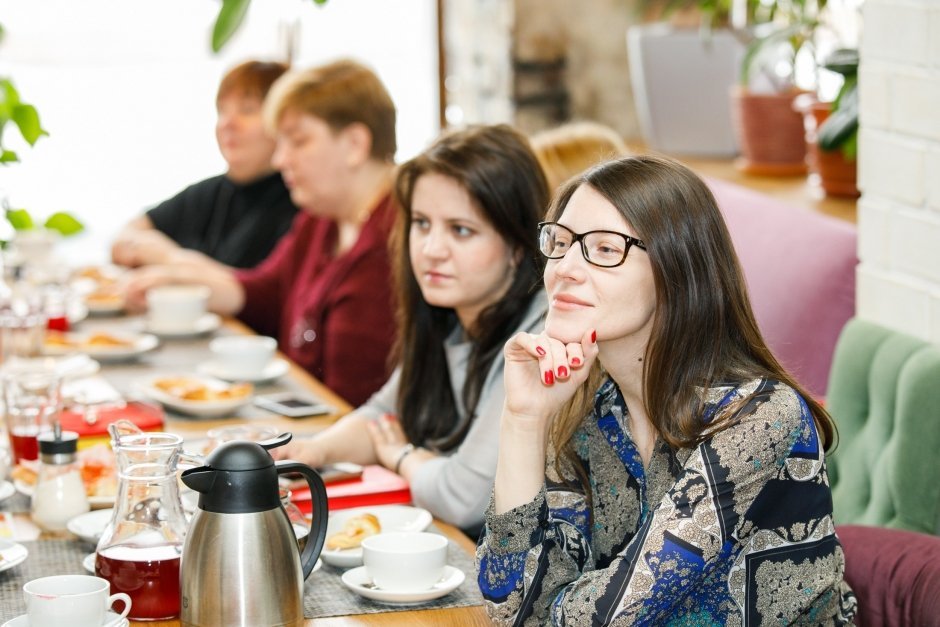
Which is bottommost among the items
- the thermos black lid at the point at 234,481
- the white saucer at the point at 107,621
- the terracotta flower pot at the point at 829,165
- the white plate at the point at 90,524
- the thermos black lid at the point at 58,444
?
the white plate at the point at 90,524

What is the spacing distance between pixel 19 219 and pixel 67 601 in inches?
30.7

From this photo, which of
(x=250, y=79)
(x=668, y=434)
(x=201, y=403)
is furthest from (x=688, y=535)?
(x=250, y=79)

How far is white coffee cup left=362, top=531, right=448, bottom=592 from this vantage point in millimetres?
1413

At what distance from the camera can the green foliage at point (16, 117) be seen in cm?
168

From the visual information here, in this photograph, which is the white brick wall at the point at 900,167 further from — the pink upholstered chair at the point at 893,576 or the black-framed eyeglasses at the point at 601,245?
the black-framed eyeglasses at the point at 601,245

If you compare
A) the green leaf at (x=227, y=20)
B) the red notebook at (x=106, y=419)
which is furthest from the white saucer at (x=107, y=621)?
the green leaf at (x=227, y=20)

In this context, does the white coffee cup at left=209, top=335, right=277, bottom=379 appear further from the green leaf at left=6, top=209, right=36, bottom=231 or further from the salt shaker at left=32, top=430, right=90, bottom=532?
the salt shaker at left=32, top=430, right=90, bottom=532

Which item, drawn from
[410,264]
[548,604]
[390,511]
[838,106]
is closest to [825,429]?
[548,604]

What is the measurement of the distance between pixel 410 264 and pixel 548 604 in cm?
86

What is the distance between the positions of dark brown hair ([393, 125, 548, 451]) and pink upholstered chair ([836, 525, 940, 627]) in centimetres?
64


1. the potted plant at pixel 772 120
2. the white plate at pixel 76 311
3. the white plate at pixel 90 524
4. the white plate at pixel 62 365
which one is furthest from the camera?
the potted plant at pixel 772 120

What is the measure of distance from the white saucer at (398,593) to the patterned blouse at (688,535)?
0.18 feet

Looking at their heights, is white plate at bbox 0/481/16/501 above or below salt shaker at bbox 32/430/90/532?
below

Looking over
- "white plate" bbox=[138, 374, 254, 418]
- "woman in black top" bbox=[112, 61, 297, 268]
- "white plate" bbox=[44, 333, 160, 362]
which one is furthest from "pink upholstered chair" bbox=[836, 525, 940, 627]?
"woman in black top" bbox=[112, 61, 297, 268]
